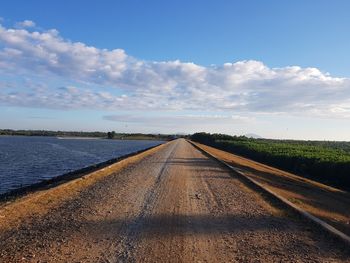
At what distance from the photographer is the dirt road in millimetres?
8367

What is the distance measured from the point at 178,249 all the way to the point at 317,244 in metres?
3.16

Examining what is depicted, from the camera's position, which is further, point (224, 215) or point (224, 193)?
point (224, 193)

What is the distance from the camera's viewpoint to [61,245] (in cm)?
884

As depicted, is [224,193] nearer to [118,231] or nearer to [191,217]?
[191,217]

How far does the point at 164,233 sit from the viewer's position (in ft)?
33.0

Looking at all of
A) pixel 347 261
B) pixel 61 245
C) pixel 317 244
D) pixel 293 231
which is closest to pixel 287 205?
pixel 293 231

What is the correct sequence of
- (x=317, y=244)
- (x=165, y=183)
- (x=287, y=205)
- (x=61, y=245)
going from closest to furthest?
(x=61, y=245)
(x=317, y=244)
(x=287, y=205)
(x=165, y=183)

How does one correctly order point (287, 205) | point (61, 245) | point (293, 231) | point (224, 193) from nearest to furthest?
point (61, 245) → point (293, 231) → point (287, 205) → point (224, 193)

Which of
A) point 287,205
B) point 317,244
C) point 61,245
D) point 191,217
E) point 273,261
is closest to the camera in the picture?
point 273,261

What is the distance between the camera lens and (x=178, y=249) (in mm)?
8766

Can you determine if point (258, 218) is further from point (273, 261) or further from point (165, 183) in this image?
point (165, 183)

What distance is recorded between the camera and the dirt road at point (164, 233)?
8367 mm

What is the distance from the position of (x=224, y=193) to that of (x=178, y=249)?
930cm

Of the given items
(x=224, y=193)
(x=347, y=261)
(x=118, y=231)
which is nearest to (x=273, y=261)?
(x=347, y=261)
